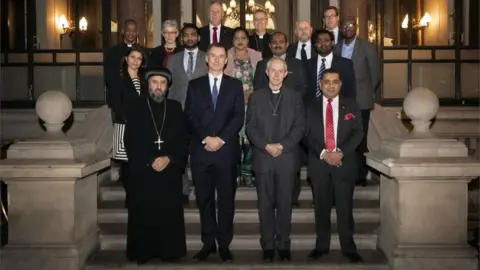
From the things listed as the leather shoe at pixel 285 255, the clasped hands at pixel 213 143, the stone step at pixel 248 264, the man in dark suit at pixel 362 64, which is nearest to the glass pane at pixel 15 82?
the stone step at pixel 248 264

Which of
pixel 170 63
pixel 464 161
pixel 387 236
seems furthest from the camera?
pixel 170 63

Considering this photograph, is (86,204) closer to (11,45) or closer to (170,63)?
(170,63)

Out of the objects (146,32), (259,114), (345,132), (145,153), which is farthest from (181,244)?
(146,32)

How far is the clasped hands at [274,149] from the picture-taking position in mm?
6203

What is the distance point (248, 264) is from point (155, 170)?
4.47ft

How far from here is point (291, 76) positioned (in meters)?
7.25

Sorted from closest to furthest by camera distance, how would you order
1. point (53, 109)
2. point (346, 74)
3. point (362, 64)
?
point (53, 109), point (346, 74), point (362, 64)

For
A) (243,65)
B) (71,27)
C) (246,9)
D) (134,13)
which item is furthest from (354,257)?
(246,9)

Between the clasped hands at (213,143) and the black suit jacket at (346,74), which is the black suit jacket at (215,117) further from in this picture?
the black suit jacket at (346,74)

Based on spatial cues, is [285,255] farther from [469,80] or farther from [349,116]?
[469,80]

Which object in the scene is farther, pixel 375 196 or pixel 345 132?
pixel 375 196

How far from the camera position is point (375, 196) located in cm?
773

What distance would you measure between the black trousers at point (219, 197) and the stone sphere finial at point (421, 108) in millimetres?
1975

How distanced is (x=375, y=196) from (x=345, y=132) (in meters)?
1.70
